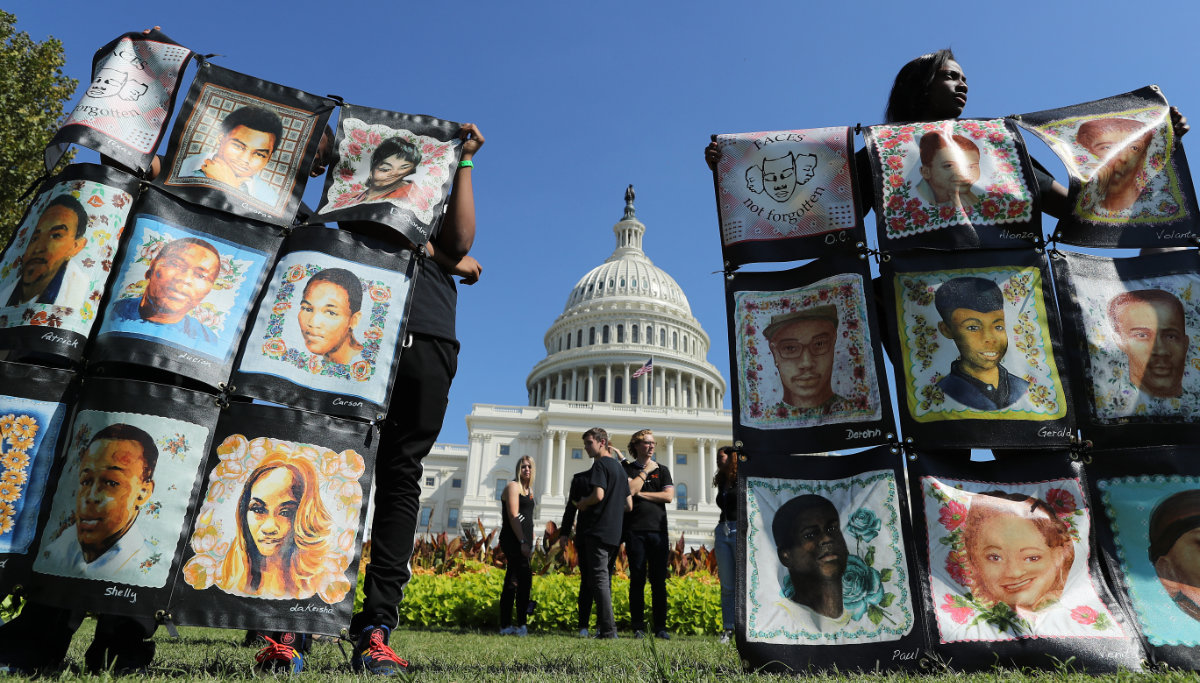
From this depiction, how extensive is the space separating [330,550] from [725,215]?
261 centimetres

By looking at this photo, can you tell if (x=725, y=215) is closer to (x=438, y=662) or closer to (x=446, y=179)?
(x=446, y=179)

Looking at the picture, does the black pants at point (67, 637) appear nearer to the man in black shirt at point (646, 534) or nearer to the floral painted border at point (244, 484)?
the floral painted border at point (244, 484)

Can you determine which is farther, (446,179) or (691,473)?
(691,473)

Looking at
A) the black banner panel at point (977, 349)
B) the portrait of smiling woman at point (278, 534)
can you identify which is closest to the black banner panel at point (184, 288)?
the portrait of smiling woman at point (278, 534)

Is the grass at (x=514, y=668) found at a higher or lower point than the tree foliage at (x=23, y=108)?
lower

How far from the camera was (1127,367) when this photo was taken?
3.31m

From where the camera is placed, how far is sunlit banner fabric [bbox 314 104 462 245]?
342 centimetres

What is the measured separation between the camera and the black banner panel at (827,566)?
2893mm

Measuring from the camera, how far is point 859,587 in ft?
9.82

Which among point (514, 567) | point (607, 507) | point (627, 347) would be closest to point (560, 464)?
point (627, 347)

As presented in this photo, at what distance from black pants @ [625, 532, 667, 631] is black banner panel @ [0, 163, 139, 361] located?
5.39 meters

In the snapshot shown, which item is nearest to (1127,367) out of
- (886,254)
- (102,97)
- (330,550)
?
(886,254)

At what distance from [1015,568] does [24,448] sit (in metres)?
4.02

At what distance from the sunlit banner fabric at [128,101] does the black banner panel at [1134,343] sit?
4397mm
